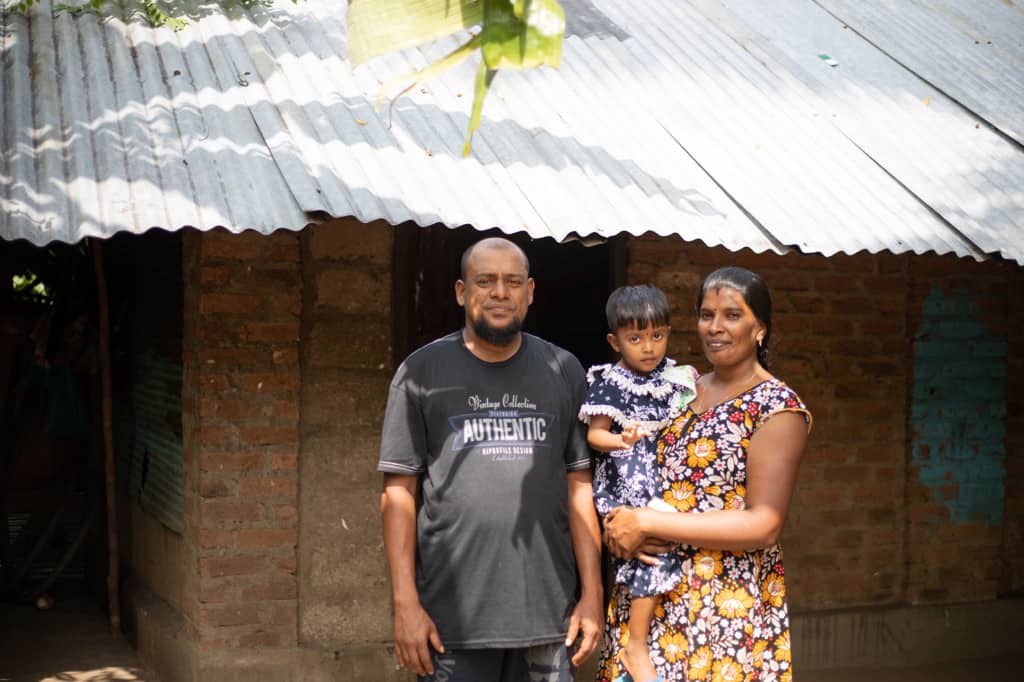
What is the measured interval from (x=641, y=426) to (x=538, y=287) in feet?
12.1

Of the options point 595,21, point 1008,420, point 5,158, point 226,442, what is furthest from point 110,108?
point 1008,420

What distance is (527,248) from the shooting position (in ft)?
20.8

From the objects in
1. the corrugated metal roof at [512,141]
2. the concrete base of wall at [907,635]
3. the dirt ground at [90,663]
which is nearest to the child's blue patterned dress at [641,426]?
the corrugated metal roof at [512,141]

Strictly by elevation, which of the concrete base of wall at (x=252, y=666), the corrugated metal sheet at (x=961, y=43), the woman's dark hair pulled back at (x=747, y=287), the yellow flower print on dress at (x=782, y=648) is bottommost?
the concrete base of wall at (x=252, y=666)

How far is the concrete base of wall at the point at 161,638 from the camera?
5.22 m

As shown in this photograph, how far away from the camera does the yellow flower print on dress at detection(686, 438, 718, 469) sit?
2.89 metres

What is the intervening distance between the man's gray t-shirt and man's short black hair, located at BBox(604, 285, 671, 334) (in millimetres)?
348

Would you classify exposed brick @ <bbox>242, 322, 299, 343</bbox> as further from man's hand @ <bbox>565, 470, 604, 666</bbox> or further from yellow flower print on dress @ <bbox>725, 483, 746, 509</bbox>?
yellow flower print on dress @ <bbox>725, 483, 746, 509</bbox>

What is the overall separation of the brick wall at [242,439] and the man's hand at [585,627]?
2341 millimetres

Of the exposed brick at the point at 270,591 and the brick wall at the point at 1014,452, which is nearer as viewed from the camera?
the exposed brick at the point at 270,591

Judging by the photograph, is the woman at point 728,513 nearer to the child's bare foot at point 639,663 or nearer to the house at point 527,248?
the child's bare foot at point 639,663

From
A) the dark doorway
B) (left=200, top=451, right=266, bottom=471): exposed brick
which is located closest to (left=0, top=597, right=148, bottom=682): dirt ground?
(left=200, top=451, right=266, bottom=471): exposed brick

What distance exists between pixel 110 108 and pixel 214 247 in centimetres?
77

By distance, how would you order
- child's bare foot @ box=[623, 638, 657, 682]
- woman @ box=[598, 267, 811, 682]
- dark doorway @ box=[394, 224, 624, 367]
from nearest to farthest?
woman @ box=[598, 267, 811, 682]
child's bare foot @ box=[623, 638, 657, 682]
dark doorway @ box=[394, 224, 624, 367]
